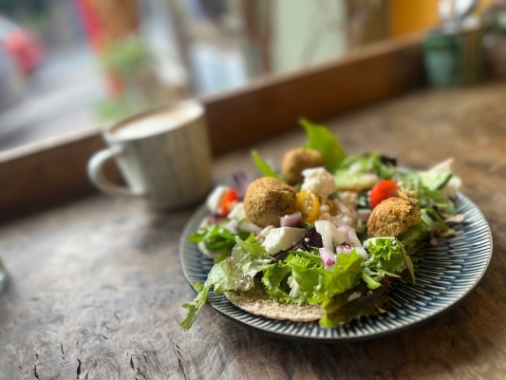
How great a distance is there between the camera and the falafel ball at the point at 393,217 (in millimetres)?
715

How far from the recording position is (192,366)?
662 mm

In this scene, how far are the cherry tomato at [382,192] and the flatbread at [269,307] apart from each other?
0.28m

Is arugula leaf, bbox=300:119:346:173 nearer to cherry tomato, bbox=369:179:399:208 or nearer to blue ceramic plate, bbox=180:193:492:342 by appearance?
cherry tomato, bbox=369:179:399:208

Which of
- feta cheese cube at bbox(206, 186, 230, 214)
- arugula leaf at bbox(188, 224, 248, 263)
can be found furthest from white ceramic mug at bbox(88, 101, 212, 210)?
arugula leaf at bbox(188, 224, 248, 263)

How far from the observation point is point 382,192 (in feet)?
2.74

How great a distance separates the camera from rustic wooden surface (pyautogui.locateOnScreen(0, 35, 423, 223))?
1338 mm

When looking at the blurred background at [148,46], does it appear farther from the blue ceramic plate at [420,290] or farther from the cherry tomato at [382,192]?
the blue ceramic plate at [420,290]

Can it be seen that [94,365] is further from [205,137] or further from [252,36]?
[252,36]

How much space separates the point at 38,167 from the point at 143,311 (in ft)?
2.46

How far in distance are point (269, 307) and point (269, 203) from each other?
0.19 metres

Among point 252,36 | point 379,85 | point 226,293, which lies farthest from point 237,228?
point 252,36

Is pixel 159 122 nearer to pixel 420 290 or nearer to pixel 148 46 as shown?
pixel 420 290

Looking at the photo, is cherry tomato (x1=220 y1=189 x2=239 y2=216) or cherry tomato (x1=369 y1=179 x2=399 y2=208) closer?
cherry tomato (x1=369 y1=179 x2=399 y2=208)

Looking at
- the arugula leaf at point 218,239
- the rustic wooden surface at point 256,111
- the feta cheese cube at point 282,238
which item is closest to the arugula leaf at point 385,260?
the feta cheese cube at point 282,238
